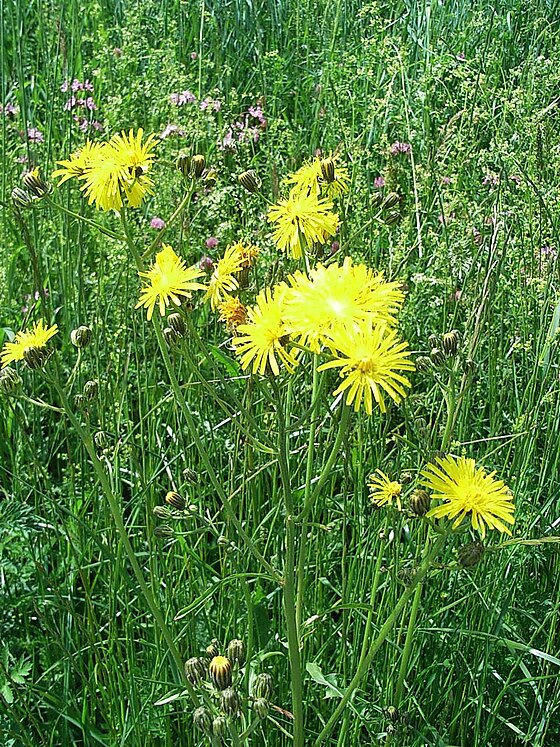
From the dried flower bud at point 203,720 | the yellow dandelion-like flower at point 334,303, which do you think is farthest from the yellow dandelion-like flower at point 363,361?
the dried flower bud at point 203,720

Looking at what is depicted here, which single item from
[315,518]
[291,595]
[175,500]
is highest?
[315,518]

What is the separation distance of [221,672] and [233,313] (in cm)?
46

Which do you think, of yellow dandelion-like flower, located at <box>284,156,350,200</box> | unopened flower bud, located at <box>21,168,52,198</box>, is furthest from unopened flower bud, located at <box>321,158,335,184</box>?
unopened flower bud, located at <box>21,168,52,198</box>

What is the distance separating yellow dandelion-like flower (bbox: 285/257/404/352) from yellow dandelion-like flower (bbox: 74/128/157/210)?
32cm

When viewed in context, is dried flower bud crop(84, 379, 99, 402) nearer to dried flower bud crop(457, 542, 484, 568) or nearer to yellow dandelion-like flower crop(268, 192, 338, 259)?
yellow dandelion-like flower crop(268, 192, 338, 259)

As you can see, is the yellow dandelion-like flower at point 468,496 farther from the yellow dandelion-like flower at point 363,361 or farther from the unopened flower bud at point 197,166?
the unopened flower bud at point 197,166

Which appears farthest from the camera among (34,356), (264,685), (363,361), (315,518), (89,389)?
(315,518)

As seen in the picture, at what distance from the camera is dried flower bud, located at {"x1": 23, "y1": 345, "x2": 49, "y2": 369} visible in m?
1.16

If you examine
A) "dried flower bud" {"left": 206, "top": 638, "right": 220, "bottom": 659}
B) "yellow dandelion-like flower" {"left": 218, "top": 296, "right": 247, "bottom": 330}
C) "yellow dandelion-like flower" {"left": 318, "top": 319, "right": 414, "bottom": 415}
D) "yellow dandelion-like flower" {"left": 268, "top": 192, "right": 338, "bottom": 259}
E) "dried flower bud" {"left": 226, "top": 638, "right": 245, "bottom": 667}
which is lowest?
"dried flower bud" {"left": 226, "top": 638, "right": 245, "bottom": 667}

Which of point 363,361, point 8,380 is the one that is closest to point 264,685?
point 363,361

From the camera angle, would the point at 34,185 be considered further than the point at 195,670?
Yes

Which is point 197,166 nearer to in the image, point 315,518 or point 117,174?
point 117,174

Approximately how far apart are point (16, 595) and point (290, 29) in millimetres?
2529

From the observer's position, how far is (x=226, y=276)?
1.25 metres
